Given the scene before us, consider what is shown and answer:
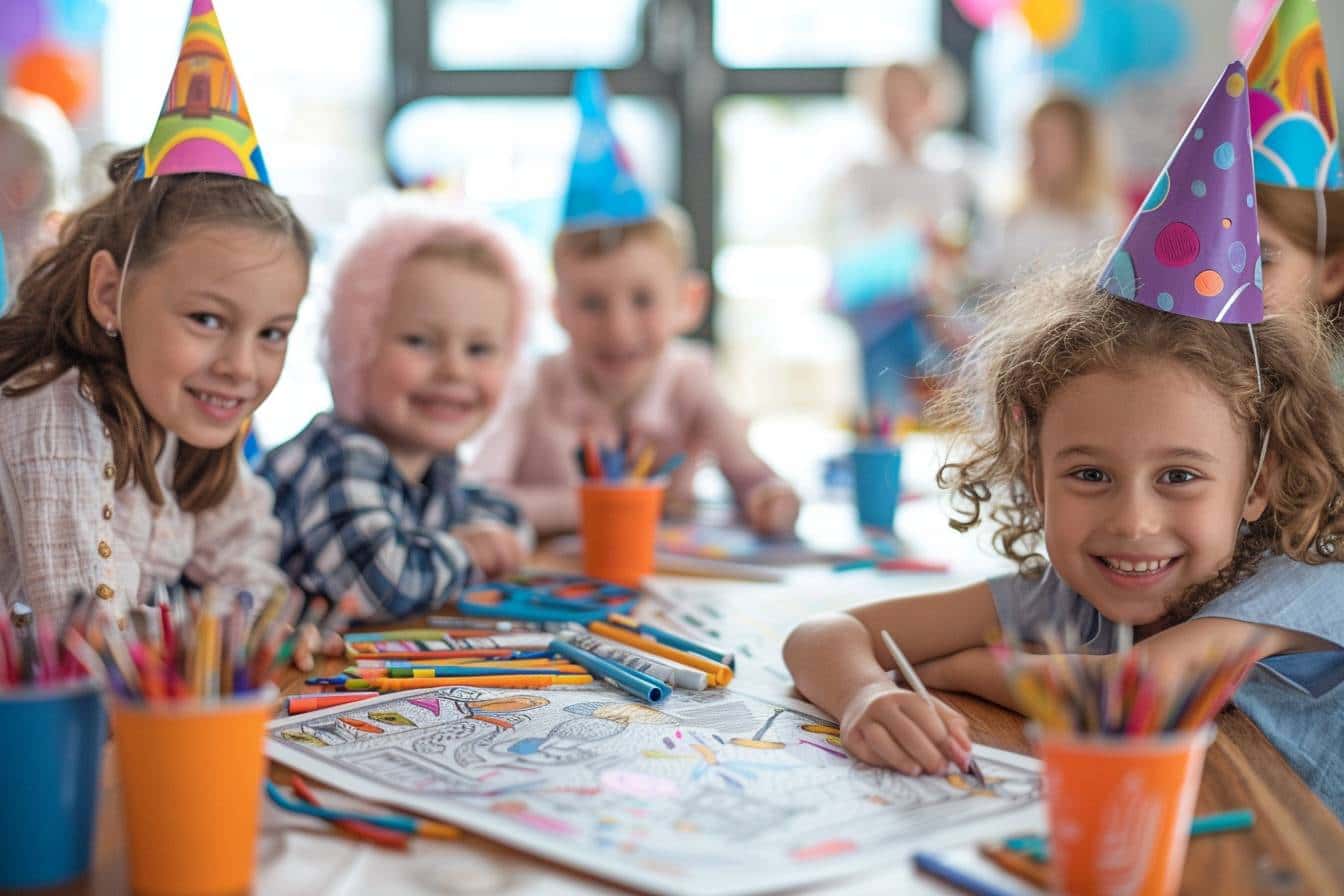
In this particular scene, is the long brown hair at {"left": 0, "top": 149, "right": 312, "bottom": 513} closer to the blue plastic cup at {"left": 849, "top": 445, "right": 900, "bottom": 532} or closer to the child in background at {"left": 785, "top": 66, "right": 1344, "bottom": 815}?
the child in background at {"left": 785, "top": 66, "right": 1344, "bottom": 815}

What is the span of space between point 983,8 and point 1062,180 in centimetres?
77

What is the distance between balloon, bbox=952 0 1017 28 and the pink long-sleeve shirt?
2.56m

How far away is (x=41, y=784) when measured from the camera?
0.64m

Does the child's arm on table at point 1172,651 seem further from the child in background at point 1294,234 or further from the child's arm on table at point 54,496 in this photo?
the child's arm on table at point 54,496

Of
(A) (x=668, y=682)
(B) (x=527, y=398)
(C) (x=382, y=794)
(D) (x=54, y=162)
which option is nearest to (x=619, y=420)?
(B) (x=527, y=398)

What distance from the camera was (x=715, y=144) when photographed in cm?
497

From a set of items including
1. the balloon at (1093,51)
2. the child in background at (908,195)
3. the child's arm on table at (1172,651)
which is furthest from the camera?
the balloon at (1093,51)

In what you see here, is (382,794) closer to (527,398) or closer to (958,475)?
(958,475)

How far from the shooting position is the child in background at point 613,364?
6.72 feet

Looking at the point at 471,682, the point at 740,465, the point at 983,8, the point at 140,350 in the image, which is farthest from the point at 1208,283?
the point at 983,8

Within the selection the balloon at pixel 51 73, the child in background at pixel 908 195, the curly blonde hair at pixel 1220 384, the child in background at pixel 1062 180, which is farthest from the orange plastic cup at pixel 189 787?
the child in background at pixel 1062 180

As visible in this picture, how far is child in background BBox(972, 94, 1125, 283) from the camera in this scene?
3.90 metres

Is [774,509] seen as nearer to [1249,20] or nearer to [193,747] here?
[193,747]

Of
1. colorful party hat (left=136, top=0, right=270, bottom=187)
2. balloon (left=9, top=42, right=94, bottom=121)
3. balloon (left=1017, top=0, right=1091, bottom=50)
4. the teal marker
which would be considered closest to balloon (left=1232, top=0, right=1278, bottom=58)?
balloon (left=1017, top=0, right=1091, bottom=50)
